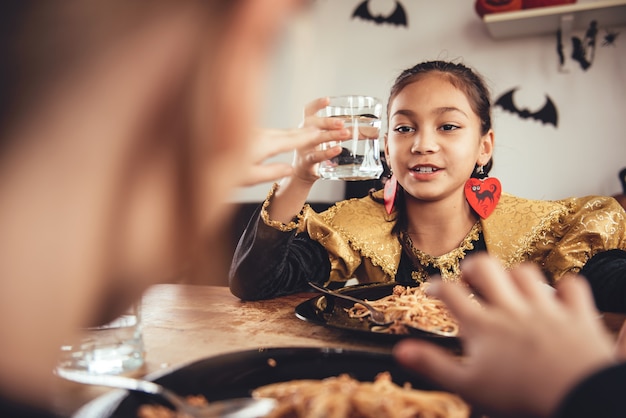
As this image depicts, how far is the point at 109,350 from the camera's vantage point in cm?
65

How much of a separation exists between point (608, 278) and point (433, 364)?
3.16 feet

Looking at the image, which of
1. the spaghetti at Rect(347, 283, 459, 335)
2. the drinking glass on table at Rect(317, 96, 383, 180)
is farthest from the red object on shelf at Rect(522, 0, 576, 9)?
the spaghetti at Rect(347, 283, 459, 335)

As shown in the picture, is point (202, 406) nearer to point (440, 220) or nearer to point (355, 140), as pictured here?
point (355, 140)

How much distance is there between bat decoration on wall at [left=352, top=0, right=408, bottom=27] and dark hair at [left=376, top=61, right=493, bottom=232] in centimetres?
144

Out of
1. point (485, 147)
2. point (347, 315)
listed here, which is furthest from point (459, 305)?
point (485, 147)

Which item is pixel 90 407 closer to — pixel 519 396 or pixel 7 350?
pixel 7 350

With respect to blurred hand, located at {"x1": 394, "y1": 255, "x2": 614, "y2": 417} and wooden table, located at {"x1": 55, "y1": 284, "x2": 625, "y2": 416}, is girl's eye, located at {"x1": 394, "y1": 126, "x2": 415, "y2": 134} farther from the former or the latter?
blurred hand, located at {"x1": 394, "y1": 255, "x2": 614, "y2": 417}

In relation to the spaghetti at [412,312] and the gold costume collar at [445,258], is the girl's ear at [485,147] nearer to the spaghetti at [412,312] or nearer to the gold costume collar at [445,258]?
the gold costume collar at [445,258]

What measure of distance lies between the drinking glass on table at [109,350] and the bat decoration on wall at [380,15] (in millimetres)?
2688

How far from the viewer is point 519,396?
1.30 feet

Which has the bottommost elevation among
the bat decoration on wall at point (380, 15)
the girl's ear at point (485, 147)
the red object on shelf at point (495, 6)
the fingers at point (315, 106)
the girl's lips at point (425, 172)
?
the girl's lips at point (425, 172)

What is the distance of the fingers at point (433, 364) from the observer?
0.43m

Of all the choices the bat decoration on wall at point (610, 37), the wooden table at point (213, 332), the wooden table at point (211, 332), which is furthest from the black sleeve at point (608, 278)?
the bat decoration on wall at point (610, 37)

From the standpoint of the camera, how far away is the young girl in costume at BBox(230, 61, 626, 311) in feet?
4.37
